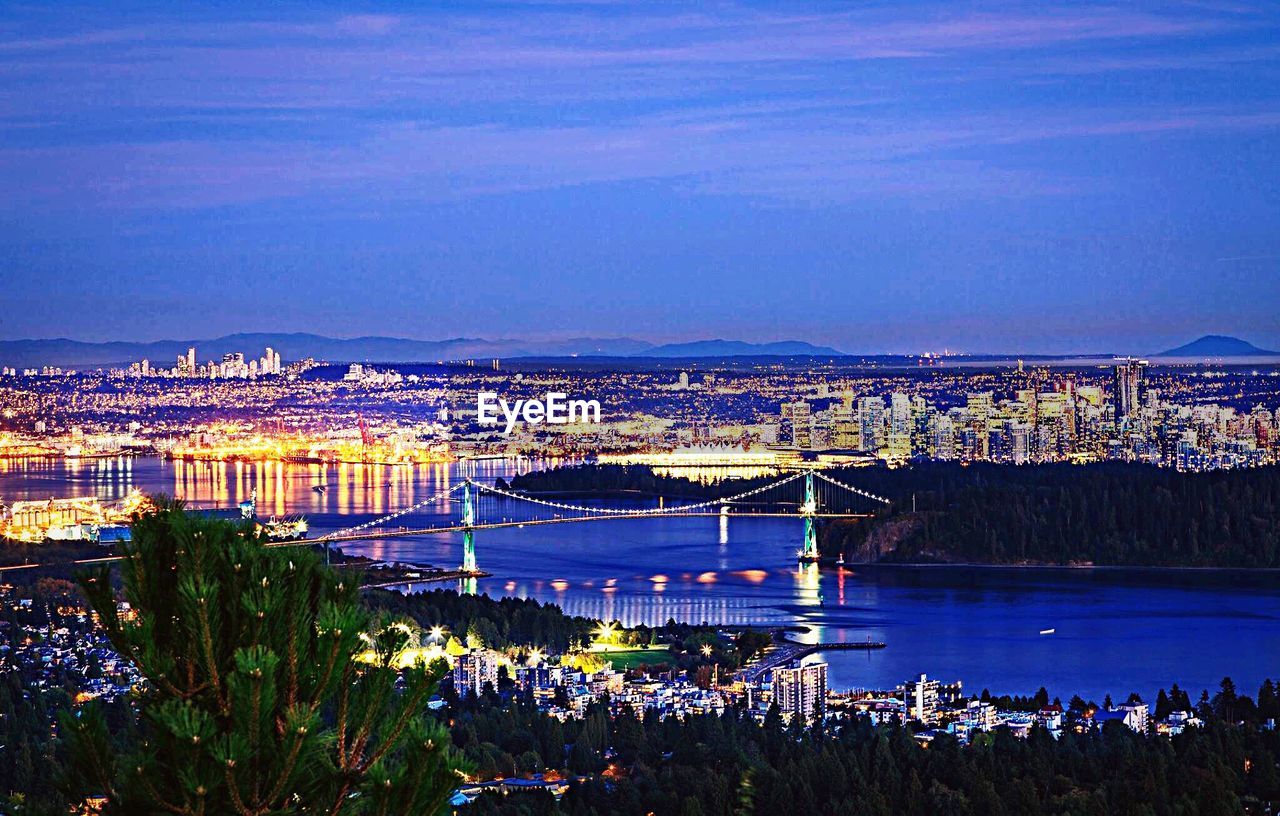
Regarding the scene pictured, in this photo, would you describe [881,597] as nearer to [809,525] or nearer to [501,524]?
[501,524]

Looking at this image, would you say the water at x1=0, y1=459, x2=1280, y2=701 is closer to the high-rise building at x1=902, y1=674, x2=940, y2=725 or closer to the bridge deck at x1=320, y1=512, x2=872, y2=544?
the bridge deck at x1=320, y1=512, x2=872, y2=544

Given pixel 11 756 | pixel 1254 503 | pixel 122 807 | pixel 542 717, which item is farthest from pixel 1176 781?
pixel 1254 503

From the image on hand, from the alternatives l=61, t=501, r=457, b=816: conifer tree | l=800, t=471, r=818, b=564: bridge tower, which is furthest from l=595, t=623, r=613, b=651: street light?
l=61, t=501, r=457, b=816: conifer tree

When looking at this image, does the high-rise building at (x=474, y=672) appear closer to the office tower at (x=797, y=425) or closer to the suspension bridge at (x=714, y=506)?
the suspension bridge at (x=714, y=506)

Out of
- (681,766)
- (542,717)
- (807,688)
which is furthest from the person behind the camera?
(807,688)

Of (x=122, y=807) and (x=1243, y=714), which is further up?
(x=122, y=807)

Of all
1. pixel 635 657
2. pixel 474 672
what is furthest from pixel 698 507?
pixel 474 672

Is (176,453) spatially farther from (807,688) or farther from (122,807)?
(122,807)
